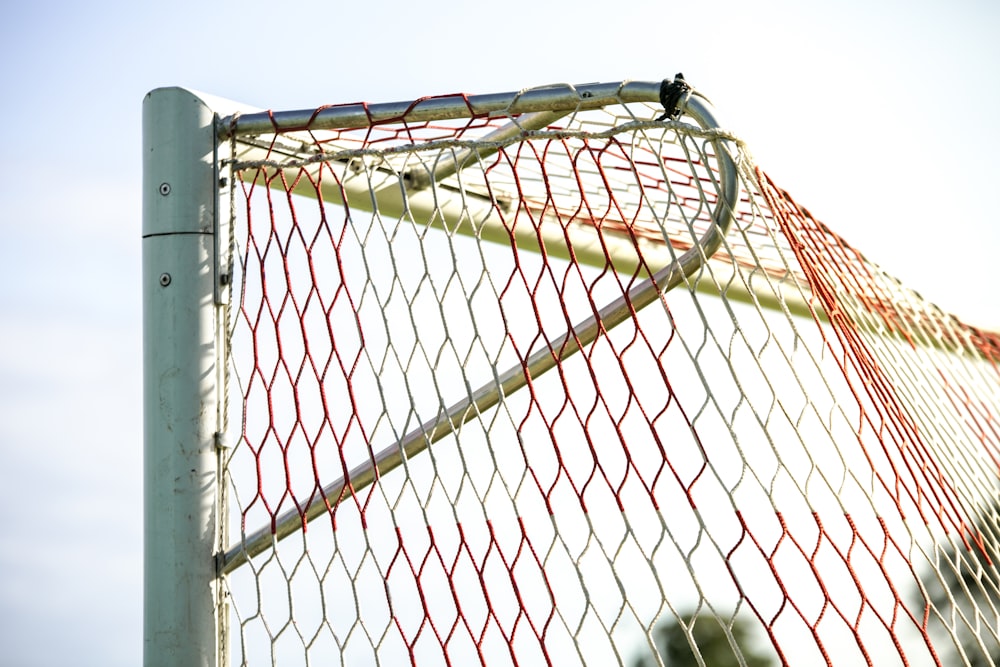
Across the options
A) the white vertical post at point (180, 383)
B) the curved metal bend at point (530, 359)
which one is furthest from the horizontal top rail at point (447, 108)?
the white vertical post at point (180, 383)

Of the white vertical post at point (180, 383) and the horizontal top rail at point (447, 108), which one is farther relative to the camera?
the white vertical post at point (180, 383)

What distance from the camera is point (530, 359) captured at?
2.62m

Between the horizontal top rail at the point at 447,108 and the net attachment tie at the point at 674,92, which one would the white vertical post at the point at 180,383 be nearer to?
the horizontal top rail at the point at 447,108

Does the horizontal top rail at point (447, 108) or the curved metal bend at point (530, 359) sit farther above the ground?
the horizontal top rail at point (447, 108)

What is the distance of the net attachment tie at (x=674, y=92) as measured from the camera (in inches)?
91.0

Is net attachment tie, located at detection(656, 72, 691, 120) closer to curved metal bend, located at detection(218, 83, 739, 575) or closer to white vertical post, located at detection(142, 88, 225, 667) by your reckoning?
curved metal bend, located at detection(218, 83, 739, 575)

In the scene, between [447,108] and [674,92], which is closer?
[674,92]

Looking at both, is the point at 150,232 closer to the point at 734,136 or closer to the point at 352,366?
the point at 352,366

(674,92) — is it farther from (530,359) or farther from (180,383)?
(180,383)

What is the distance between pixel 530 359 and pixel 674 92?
0.67 metres

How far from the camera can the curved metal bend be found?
2391 millimetres

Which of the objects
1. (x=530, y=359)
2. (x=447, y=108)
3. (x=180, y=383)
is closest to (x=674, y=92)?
(x=447, y=108)

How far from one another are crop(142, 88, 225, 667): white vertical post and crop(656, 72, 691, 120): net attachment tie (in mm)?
1043

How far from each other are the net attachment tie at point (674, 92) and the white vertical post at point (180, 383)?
104cm
